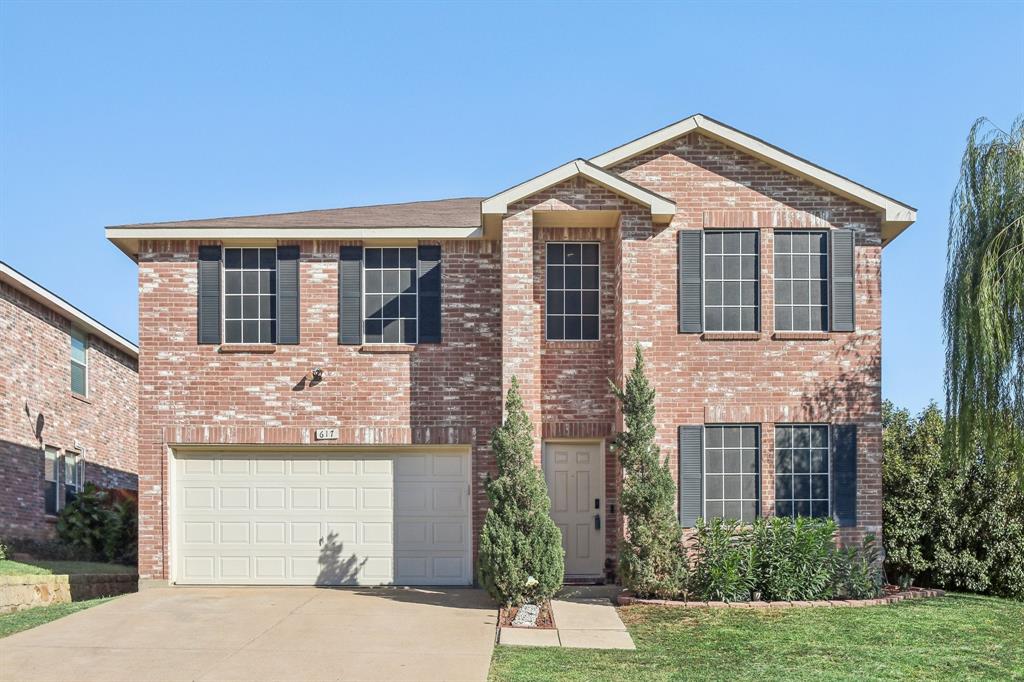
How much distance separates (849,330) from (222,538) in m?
9.81

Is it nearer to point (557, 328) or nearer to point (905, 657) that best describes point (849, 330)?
point (557, 328)

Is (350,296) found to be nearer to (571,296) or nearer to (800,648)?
(571,296)

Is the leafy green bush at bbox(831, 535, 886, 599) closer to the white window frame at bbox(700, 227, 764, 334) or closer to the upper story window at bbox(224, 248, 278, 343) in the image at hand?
the white window frame at bbox(700, 227, 764, 334)

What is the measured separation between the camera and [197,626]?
40.7 feet

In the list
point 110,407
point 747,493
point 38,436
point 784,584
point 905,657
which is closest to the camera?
point 905,657

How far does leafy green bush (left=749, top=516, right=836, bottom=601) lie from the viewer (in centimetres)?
1380

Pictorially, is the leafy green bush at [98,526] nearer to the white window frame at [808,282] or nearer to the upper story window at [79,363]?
the upper story window at [79,363]

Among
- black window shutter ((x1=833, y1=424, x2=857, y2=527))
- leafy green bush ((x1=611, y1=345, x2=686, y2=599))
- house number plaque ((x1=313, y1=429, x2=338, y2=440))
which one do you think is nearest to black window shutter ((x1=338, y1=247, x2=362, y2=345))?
house number plaque ((x1=313, y1=429, x2=338, y2=440))

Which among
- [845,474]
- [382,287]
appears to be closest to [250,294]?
[382,287]

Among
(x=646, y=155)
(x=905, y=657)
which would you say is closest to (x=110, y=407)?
(x=646, y=155)

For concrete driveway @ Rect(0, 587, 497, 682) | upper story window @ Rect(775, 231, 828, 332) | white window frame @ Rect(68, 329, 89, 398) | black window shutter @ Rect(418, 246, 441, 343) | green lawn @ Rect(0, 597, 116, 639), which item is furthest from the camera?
white window frame @ Rect(68, 329, 89, 398)

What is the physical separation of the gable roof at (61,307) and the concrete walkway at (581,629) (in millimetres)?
11110

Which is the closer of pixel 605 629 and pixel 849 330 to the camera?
pixel 605 629

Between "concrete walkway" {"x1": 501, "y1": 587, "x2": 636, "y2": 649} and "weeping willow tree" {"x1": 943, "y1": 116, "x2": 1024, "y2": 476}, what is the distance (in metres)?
5.67
